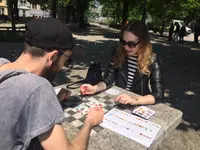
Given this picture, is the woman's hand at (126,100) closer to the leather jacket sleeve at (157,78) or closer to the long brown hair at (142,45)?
the leather jacket sleeve at (157,78)

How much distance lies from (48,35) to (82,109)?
1108 millimetres

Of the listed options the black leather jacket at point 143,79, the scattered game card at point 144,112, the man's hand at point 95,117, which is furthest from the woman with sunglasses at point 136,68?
Answer: the man's hand at point 95,117

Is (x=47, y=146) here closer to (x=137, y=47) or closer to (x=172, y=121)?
(x=172, y=121)

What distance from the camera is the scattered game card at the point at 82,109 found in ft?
7.45

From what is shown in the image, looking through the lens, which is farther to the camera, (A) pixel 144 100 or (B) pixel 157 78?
(B) pixel 157 78

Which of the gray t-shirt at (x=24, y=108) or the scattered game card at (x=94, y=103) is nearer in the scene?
the gray t-shirt at (x=24, y=108)

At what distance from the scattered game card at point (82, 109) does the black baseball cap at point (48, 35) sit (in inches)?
37.6

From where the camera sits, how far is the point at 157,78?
2920mm

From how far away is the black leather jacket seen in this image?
286 centimetres

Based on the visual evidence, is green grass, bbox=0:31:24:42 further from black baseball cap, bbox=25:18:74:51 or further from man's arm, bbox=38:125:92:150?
man's arm, bbox=38:125:92:150

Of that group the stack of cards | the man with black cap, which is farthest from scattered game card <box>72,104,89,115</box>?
the man with black cap

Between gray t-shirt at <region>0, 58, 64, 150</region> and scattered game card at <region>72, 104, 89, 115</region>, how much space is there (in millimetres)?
1017

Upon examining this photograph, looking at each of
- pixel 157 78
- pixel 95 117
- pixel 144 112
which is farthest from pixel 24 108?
pixel 157 78

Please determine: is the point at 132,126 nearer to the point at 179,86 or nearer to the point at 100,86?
the point at 100,86
